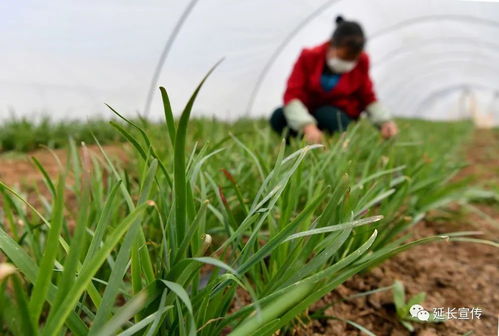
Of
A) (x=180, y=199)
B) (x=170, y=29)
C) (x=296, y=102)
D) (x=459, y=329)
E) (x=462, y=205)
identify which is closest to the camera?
(x=180, y=199)

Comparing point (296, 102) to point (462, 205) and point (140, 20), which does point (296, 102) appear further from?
point (140, 20)

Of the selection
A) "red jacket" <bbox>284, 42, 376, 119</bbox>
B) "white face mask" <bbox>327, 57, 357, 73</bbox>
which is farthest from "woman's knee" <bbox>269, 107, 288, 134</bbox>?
"white face mask" <bbox>327, 57, 357, 73</bbox>

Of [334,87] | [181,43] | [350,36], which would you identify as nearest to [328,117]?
[334,87]

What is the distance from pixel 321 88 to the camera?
255 centimetres

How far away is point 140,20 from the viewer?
3.79m

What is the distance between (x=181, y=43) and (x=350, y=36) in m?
2.62

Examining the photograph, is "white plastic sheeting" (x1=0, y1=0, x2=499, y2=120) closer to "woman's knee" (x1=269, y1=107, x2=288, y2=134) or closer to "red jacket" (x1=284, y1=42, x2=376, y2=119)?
"woman's knee" (x1=269, y1=107, x2=288, y2=134)

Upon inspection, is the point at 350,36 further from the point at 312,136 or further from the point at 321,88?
the point at 312,136

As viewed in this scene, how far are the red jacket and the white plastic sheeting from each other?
0.89 metres

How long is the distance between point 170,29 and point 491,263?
367cm

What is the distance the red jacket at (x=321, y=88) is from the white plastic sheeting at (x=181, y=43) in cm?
89

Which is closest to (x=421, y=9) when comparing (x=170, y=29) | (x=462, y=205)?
(x=170, y=29)

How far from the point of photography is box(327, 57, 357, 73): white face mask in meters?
2.29

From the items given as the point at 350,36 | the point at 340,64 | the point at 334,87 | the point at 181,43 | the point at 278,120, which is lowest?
the point at 278,120
